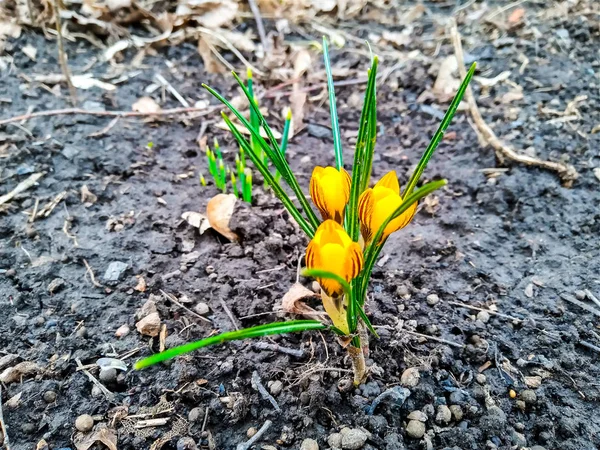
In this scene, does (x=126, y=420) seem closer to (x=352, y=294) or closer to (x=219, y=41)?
(x=352, y=294)

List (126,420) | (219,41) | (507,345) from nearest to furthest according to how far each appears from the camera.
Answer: (126,420) < (507,345) < (219,41)

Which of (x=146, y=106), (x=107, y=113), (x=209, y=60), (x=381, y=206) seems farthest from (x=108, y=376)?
(x=209, y=60)

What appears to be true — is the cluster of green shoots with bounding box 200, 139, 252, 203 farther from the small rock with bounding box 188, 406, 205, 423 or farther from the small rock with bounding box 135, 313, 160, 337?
the small rock with bounding box 188, 406, 205, 423

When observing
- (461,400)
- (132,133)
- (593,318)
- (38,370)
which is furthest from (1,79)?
(593,318)

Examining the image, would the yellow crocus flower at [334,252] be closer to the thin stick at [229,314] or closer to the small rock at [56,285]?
the thin stick at [229,314]

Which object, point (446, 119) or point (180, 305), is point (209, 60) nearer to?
point (180, 305)
